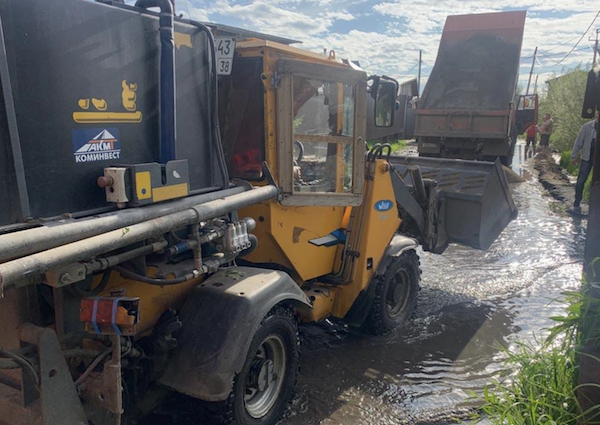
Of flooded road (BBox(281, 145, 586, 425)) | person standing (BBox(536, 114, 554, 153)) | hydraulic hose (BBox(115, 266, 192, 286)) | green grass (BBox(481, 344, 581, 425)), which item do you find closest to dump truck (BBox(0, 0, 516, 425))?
hydraulic hose (BBox(115, 266, 192, 286))

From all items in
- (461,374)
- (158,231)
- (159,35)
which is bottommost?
(461,374)

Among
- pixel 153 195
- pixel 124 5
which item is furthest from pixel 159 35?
pixel 153 195

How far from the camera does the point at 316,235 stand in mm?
4047

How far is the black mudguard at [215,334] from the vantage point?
2.70 m

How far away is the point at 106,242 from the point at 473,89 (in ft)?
35.7

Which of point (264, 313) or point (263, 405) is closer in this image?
point (264, 313)

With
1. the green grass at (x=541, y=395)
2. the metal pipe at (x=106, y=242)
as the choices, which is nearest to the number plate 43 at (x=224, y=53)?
the metal pipe at (x=106, y=242)

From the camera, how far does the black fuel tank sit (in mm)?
2014

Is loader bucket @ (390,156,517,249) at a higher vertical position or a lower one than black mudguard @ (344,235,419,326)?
higher

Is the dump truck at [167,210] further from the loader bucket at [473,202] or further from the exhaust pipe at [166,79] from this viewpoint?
the loader bucket at [473,202]

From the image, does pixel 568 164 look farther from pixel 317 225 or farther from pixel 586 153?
pixel 317 225

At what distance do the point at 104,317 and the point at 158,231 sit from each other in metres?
0.44

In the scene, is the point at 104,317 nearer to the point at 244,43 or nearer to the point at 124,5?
the point at 124,5

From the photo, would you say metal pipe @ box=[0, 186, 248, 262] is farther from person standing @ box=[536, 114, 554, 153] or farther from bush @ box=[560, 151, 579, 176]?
person standing @ box=[536, 114, 554, 153]
